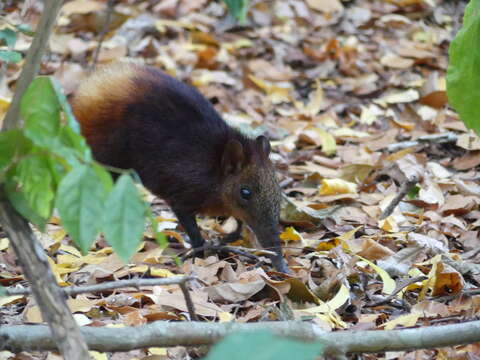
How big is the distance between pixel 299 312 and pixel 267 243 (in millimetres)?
1076

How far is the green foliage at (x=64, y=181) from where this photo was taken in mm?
1847

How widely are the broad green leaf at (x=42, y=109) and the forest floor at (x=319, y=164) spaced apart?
1309mm

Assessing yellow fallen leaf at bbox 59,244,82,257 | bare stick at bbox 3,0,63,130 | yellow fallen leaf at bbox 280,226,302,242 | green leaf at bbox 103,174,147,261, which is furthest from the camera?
yellow fallen leaf at bbox 280,226,302,242

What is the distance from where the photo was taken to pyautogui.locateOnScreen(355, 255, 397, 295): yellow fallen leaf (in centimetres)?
396

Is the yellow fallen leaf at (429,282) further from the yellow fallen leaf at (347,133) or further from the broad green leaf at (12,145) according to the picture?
the yellow fallen leaf at (347,133)

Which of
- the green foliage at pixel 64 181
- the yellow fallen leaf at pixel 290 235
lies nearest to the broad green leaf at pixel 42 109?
the green foliage at pixel 64 181

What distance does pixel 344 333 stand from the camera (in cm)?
271

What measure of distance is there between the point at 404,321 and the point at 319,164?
2.80 metres

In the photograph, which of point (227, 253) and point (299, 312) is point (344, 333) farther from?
point (227, 253)

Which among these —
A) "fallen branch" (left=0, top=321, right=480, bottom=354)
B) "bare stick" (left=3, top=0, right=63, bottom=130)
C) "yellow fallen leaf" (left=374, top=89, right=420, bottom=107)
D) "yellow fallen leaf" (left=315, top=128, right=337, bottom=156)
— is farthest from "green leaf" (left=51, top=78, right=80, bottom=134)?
"yellow fallen leaf" (left=374, top=89, right=420, bottom=107)

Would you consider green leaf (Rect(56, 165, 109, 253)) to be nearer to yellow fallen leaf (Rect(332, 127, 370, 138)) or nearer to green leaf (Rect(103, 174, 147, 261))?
green leaf (Rect(103, 174, 147, 261))

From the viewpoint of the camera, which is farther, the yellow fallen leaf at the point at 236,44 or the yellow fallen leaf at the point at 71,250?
the yellow fallen leaf at the point at 236,44

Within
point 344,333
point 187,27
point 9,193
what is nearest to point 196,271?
point 344,333

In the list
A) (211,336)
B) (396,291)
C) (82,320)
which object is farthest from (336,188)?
(211,336)
